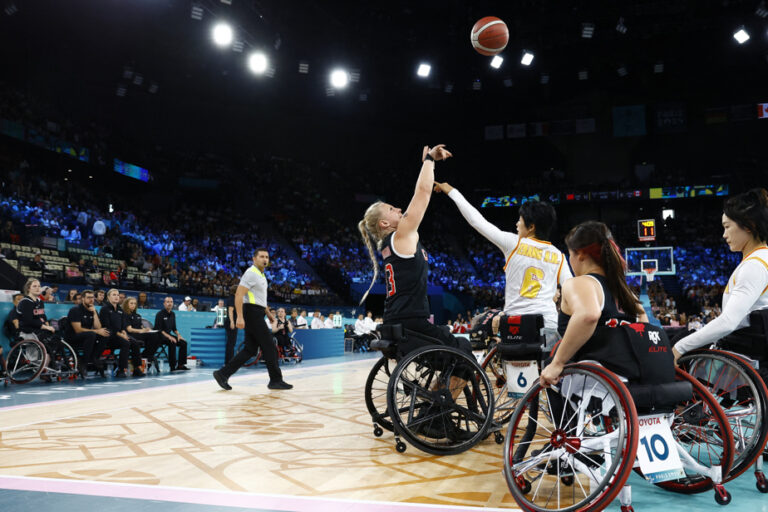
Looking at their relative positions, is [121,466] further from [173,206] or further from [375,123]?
[375,123]

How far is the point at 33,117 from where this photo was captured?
778 inches

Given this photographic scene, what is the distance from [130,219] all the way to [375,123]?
593 inches

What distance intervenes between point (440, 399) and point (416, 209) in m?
1.18

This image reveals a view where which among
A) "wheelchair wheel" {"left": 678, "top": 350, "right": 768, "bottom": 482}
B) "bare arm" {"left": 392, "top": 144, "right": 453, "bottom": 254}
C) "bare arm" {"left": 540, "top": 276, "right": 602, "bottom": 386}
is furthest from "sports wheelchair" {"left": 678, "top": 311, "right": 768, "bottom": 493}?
"bare arm" {"left": 392, "top": 144, "right": 453, "bottom": 254}

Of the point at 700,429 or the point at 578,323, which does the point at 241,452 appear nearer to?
the point at 578,323

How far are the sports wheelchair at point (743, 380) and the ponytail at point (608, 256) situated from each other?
0.74m

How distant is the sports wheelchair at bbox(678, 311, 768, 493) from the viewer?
2484mm

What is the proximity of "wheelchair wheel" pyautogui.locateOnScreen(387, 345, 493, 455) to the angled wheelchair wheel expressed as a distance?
1033 millimetres

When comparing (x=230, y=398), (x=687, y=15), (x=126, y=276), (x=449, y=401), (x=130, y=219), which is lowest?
(x=230, y=398)

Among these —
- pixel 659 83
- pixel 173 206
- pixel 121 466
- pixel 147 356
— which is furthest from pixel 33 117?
pixel 659 83

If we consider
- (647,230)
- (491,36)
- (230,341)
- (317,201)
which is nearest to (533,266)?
(491,36)

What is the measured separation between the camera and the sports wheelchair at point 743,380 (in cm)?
248

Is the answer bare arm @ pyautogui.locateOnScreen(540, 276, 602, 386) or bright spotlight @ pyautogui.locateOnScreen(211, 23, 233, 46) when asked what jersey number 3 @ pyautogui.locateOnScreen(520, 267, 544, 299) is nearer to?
bare arm @ pyautogui.locateOnScreen(540, 276, 602, 386)

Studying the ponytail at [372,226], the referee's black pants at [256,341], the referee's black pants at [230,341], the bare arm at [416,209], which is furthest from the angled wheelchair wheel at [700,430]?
the referee's black pants at [230,341]
